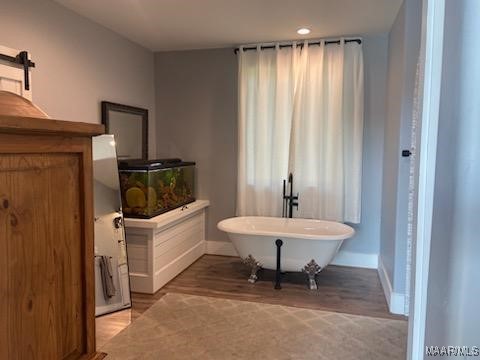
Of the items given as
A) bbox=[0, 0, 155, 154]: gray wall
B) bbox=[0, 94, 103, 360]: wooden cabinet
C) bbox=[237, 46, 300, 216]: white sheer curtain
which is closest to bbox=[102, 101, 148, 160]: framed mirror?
bbox=[0, 0, 155, 154]: gray wall

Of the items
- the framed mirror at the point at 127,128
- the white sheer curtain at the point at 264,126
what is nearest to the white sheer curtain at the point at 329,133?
the white sheer curtain at the point at 264,126

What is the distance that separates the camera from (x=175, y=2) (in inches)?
113

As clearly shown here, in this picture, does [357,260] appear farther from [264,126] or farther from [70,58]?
[70,58]

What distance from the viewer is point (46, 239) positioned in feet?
2.88

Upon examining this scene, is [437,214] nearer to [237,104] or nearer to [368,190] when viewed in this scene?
[368,190]

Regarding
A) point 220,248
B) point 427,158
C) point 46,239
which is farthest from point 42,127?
point 220,248

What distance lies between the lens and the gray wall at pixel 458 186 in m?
0.69

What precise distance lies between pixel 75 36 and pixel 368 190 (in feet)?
10.6

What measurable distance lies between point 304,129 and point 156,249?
1.98 m

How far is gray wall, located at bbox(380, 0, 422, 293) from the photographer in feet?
8.94

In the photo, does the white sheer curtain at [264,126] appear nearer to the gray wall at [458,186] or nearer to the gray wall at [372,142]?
the gray wall at [372,142]

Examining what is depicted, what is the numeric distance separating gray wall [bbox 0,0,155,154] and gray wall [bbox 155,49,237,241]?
51 cm

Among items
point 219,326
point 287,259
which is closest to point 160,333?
point 219,326

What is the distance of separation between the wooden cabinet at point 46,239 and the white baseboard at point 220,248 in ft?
11.3
